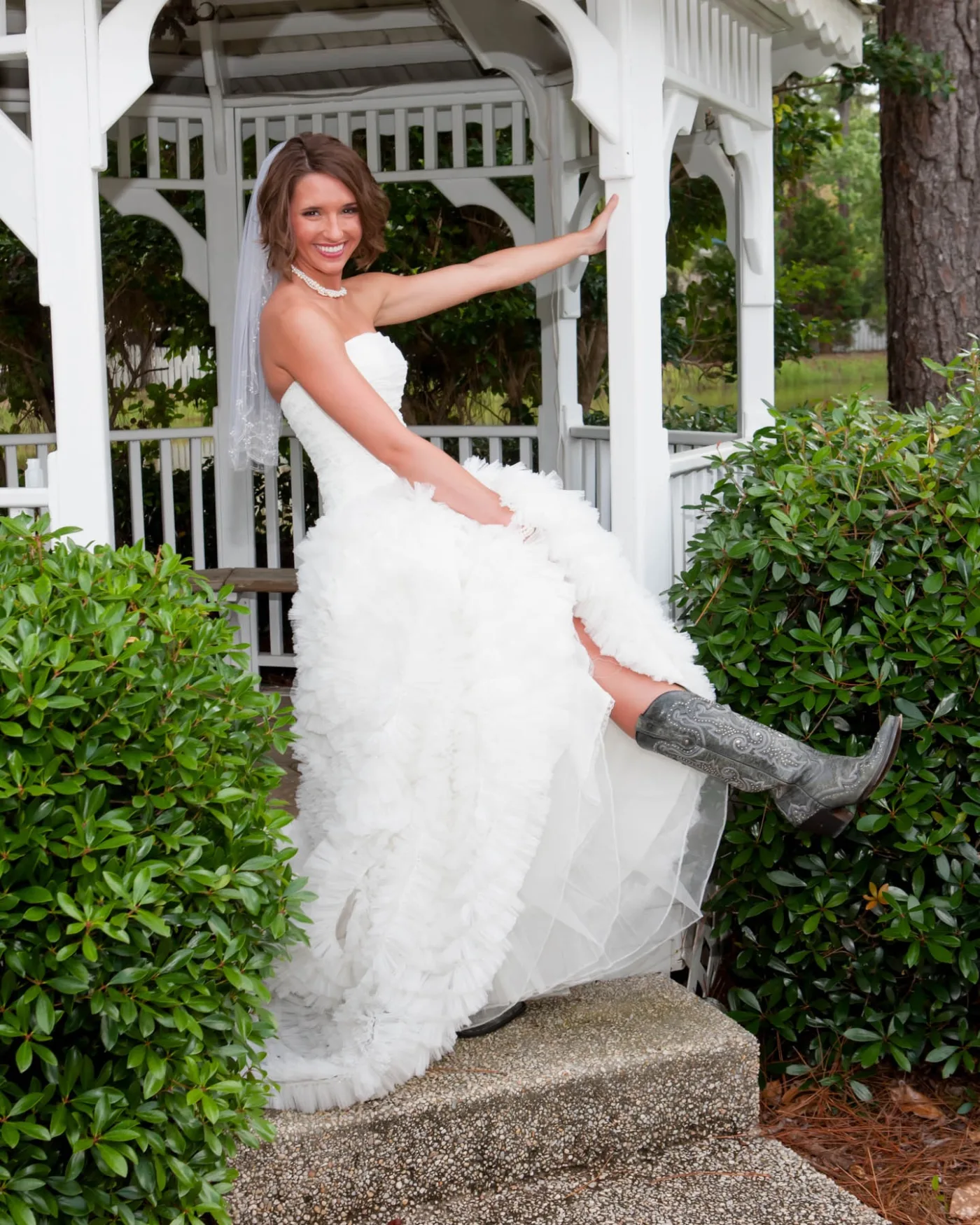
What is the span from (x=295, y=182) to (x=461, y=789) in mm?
1630

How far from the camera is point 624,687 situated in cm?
325

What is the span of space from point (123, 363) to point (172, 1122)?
666 centimetres

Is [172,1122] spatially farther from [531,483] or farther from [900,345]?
[900,345]

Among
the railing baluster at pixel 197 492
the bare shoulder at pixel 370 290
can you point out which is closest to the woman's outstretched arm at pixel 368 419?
the bare shoulder at pixel 370 290

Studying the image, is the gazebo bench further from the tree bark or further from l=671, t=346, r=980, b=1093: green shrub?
the tree bark

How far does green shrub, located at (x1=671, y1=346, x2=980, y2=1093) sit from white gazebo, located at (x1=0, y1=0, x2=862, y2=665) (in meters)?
0.48

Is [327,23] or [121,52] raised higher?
[327,23]

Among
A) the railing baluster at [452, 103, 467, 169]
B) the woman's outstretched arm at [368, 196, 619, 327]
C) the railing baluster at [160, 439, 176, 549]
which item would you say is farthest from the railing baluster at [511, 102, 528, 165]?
the woman's outstretched arm at [368, 196, 619, 327]

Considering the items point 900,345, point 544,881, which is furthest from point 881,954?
point 900,345

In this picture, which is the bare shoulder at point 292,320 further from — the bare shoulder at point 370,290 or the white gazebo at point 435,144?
the white gazebo at point 435,144

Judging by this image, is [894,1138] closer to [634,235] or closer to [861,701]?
[861,701]

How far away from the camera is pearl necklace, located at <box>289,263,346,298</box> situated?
359 cm

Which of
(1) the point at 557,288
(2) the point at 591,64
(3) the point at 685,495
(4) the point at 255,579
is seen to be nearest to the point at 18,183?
(2) the point at 591,64

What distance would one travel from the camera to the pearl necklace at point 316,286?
11.8ft
